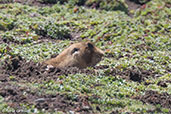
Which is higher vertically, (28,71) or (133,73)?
(28,71)


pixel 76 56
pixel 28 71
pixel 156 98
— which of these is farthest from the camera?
pixel 76 56

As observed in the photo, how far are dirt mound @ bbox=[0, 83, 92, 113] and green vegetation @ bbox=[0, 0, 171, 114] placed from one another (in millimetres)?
106

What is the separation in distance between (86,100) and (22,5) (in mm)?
9552

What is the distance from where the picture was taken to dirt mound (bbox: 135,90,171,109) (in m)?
5.88

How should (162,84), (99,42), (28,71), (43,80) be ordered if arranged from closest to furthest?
(43,80), (28,71), (162,84), (99,42)

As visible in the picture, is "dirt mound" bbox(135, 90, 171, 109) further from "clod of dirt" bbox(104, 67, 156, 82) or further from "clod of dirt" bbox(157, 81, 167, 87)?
"clod of dirt" bbox(104, 67, 156, 82)

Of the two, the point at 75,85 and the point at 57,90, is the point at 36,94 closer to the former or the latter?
the point at 57,90

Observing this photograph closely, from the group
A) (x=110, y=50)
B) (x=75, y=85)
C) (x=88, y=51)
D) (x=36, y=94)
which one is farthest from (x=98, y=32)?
(x=36, y=94)

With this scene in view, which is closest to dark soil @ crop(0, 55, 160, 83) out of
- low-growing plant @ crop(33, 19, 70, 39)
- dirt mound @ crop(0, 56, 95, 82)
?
dirt mound @ crop(0, 56, 95, 82)

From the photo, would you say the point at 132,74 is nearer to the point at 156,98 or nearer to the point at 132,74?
the point at 132,74

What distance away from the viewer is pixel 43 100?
504 cm

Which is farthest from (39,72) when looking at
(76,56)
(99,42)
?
(99,42)

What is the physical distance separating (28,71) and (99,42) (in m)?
4.16

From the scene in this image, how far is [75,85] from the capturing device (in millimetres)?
6020
